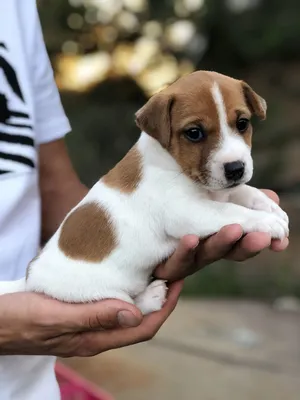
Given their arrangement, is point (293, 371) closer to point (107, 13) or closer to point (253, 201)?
point (253, 201)

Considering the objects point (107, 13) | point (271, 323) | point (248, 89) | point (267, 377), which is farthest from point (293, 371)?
point (107, 13)

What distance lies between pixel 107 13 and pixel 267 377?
3828 mm

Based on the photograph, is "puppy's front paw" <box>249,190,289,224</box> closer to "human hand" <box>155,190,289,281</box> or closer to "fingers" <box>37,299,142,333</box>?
"human hand" <box>155,190,289,281</box>

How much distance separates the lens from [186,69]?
7.09m

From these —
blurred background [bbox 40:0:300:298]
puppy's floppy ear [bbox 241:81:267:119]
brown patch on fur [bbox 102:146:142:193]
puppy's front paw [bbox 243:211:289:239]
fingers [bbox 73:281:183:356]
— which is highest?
puppy's floppy ear [bbox 241:81:267:119]

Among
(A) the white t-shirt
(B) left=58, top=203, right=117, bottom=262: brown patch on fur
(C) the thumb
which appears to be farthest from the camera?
(A) the white t-shirt

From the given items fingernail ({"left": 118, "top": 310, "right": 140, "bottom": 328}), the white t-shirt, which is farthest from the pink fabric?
fingernail ({"left": 118, "top": 310, "right": 140, "bottom": 328})

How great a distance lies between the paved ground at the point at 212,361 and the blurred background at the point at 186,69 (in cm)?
62

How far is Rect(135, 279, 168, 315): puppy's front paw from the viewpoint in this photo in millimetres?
2133

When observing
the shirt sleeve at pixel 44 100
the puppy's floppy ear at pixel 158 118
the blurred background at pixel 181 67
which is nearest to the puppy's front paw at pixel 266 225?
the puppy's floppy ear at pixel 158 118

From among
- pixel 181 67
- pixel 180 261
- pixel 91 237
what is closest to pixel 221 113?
pixel 180 261

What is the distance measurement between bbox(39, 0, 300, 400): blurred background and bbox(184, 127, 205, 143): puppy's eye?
440 cm

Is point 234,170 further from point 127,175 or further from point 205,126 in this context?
point 127,175

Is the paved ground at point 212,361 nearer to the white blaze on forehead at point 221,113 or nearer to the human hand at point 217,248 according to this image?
the human hand at point 217,248
